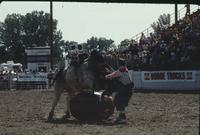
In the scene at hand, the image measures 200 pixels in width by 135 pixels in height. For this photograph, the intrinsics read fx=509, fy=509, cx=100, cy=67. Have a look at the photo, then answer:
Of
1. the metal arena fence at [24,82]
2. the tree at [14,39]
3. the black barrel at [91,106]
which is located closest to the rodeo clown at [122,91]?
the black barrel at [91,106]

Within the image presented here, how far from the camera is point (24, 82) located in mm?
36125

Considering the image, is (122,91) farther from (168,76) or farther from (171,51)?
(171,51)

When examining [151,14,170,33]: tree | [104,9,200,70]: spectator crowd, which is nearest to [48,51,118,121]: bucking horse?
[104,9,200,70]: spectator crowd

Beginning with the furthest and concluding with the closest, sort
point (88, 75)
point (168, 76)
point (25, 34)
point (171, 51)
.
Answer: point (25, 34) < point (171, 51) < point (168, 76) < point (88, 75)

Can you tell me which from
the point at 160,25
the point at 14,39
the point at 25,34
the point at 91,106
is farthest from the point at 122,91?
the point at 14,39

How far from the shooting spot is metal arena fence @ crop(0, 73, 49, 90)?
35.6 metres

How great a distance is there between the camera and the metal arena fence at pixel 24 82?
35562 mm

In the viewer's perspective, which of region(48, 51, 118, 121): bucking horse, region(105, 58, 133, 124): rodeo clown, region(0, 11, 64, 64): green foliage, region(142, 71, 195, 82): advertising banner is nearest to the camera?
region(48, 51, 118, 121): bucking horse

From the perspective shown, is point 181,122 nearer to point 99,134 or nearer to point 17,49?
point 99,134

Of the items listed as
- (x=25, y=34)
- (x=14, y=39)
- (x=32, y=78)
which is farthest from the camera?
(x=14, y=39)

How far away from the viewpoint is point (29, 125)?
1045 centimetres

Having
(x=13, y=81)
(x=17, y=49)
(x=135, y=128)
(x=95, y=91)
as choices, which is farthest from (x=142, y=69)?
(x=17, y=49)

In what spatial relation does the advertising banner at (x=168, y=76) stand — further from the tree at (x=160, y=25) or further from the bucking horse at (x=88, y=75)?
the bucking horse at (x=88, y=75)

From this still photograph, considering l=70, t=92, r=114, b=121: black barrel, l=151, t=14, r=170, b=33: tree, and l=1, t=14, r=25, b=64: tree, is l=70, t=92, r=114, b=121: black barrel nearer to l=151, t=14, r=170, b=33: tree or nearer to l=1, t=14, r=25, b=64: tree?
l=151, t=14, r=170, b=33: tree
